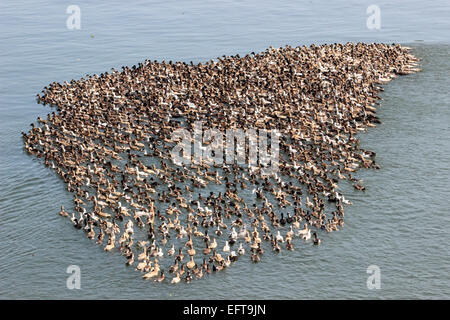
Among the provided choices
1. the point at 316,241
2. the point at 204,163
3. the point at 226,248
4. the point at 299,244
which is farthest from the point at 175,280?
the point at 204,163

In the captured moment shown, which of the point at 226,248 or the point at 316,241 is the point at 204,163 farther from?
the point at 316,241

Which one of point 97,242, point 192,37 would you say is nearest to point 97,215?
point 97,242

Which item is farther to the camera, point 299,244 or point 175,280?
point 299,244

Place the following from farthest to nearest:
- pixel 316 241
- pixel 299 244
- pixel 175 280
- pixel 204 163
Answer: pixel 204 163 < pixel 299 244 < pixel 316 241 < pixel 175 280

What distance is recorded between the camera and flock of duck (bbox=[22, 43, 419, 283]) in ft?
146

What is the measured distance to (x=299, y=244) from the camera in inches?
1726

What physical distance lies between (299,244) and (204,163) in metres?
15.0

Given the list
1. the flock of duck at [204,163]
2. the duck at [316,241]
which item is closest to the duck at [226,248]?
the flock of duck at [204,163]

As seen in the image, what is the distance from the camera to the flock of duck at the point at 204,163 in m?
44.6

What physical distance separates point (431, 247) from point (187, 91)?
36319mm

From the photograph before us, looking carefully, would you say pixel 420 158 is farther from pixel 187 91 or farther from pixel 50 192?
pixel 50 192

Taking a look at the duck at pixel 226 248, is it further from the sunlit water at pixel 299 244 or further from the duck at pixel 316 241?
the duck at pixel 316 241

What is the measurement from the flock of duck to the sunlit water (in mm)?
1335

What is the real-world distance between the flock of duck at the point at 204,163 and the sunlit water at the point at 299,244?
1335 millimetres
